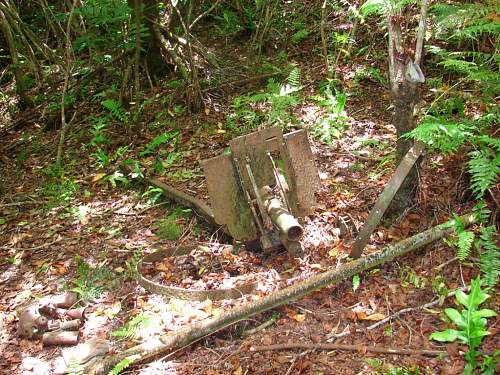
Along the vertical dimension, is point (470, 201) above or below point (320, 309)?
above

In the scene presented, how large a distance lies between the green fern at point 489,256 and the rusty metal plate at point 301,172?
4.88 feet

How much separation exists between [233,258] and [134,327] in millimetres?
1076

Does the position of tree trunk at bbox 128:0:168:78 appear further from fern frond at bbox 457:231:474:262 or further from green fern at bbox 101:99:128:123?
fern frond at bbox 457:231:474:262

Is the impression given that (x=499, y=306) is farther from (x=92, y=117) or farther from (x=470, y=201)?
(x=92, y=117)

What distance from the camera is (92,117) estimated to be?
25.2 ft

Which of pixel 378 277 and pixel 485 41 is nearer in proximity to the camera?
pixel 378 277

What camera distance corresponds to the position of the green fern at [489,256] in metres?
3.36

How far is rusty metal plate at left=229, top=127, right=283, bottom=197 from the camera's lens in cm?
439

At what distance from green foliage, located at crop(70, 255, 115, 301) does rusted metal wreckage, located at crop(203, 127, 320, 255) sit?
3.96 feet

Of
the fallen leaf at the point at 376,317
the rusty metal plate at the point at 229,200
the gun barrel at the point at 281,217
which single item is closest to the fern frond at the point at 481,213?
the fallen leaf at the point at 376,317

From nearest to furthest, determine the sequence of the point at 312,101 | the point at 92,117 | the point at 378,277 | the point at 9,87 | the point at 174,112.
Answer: the point at 378,277, the point at 312,101, the point at 174,112, the point at 92,117, the point at 9,87

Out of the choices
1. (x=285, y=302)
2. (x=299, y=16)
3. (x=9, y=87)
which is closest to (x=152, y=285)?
(x=285, y=302)

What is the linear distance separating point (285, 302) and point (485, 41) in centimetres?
384

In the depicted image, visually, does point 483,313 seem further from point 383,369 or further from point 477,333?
point 383,369
